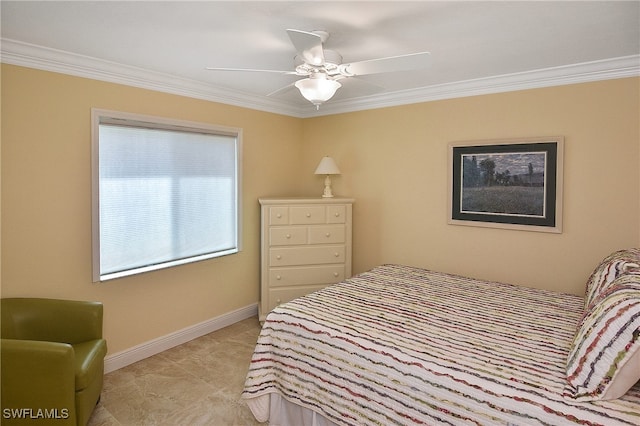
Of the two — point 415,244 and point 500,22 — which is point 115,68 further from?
point 415,244

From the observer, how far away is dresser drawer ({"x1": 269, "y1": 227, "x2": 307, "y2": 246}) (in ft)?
12.6

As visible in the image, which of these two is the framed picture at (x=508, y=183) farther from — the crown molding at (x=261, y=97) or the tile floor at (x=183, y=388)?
the tile floor at (x=183, y=388)

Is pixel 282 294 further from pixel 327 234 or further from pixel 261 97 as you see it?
pixel 261 97

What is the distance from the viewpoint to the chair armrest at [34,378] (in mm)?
1977

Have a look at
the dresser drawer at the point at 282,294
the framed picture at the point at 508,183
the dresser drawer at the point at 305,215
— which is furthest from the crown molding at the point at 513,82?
the dresser drawer at the point at 282,294

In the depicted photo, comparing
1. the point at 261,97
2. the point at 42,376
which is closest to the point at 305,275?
the point at 261,97

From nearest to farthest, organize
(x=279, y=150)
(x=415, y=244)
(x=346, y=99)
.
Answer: (x=415, y=244) < (x=346, y=99) < (x=279, y=150)

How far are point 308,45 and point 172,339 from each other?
9.45 ft

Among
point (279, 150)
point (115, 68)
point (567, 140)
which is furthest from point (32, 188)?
point (567, 140)

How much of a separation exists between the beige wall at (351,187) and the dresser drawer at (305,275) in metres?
0.42

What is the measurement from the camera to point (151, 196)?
127 inches

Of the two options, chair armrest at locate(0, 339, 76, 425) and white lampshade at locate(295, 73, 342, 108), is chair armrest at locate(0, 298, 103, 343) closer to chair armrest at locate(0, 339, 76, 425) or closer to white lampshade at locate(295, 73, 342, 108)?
chair armrest at locate(0, 339, 76, 425)

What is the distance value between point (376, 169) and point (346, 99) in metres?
0.84

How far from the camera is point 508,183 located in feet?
10.9
